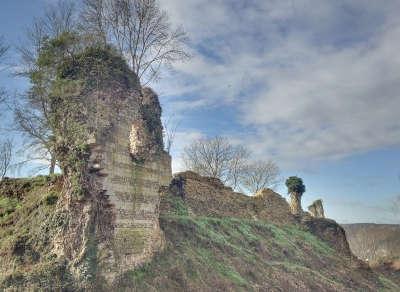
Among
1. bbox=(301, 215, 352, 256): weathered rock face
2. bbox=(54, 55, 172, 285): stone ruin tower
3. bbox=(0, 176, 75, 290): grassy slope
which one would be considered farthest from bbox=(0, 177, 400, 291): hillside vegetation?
bbox=(301, 215, 352, 256): weathered rock face

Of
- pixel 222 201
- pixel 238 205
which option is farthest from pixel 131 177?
pixel 238 205

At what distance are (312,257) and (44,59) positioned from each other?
16545 mm

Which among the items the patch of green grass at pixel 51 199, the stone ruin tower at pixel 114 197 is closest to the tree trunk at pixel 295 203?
the stone ruin tower at pixel 114 197

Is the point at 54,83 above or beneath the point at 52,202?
above

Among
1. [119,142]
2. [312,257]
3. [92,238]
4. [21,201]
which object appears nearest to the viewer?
[92,238]

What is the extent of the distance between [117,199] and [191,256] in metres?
3.86

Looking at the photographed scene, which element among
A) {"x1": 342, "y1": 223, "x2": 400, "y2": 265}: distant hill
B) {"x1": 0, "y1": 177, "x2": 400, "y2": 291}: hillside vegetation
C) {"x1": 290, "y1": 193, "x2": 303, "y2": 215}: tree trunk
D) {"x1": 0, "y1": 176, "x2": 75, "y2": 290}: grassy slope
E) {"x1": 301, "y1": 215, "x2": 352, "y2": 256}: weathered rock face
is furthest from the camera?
{"x1": 342, "y1": 223, "x2": 400, "y2": 265}: distant hill

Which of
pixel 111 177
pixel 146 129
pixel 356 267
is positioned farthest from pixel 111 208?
pixel 356 267

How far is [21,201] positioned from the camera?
1402cm

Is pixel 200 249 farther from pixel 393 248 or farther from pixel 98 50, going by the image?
pixel 393 248

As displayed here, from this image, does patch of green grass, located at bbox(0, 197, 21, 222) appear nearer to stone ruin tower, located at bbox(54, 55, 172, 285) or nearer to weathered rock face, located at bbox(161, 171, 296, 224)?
stone ruin tower, located at bbox(54, 55, 172, 285)

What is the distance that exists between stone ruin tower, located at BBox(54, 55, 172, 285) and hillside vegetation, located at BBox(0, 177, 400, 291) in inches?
14.4

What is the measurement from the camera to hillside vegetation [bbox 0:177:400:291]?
34.6ft

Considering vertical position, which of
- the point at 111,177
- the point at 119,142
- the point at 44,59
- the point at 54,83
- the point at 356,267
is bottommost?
the point at 356,267
